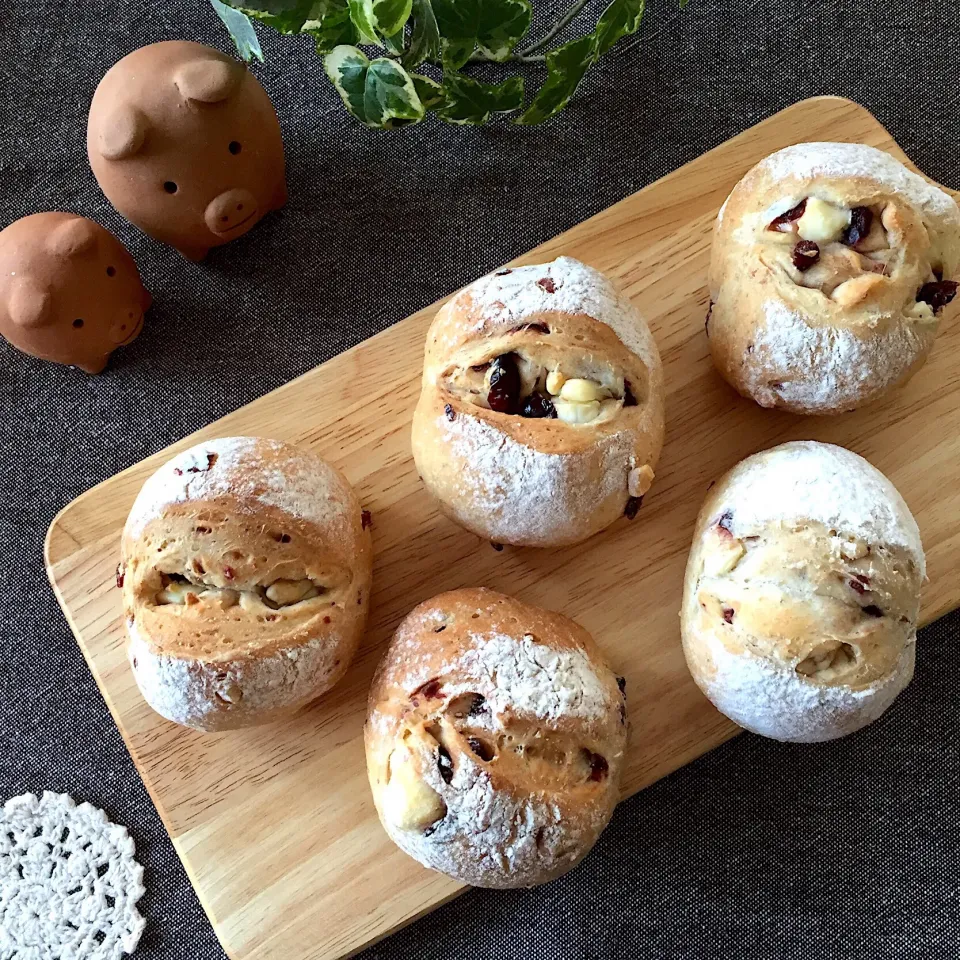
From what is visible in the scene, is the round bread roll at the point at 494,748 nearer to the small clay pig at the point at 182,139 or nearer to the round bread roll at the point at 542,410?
the round bread roll at the point at 542,410

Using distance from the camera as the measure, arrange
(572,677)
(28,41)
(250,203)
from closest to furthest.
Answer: (572,677) < (250,203) < (28,41)

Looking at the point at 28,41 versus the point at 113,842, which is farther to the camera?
the point at 28,41

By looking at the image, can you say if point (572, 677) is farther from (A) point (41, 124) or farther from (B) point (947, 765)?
(A) point (41, 124)

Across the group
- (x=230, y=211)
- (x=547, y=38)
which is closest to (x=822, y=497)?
(x=547, y=38)

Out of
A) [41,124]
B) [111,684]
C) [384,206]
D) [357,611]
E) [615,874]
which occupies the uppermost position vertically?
[41,124]

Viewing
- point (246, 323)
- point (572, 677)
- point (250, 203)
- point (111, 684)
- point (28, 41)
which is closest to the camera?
point (572, 677)

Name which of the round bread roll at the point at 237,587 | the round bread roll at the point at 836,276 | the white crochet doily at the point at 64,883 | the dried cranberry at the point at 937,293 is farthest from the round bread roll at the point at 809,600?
the white crochet doily at the point at 64,883

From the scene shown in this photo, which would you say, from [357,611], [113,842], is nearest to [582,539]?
[357,611]

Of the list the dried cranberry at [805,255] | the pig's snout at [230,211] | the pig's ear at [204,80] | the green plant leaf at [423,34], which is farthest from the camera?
the pig's snout at [230,211]
